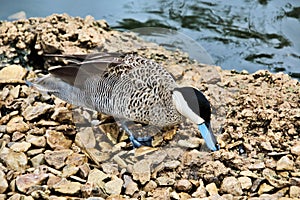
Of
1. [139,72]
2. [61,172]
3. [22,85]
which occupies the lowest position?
[61,172]

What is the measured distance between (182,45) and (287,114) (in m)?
1.47

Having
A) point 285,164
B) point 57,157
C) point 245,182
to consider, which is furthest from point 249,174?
point 57,157

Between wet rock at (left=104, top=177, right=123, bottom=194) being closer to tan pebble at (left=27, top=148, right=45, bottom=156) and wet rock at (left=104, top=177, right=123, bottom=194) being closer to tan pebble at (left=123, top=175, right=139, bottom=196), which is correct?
tan pebble at (left=123, top=175, right=139, bottom=196)

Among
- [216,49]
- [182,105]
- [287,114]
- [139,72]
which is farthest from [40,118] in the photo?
[216,49]

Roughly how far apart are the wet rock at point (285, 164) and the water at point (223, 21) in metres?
1.54

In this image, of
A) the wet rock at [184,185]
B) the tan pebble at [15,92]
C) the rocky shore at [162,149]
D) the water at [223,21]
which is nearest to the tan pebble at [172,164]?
the rocky shore at [162,149]

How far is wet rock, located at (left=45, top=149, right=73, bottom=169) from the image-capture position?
252 cm

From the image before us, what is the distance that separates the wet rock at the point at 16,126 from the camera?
277 centimetres

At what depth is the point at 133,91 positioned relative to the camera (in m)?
2.70

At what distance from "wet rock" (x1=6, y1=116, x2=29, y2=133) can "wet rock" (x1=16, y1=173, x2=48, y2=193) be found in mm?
455

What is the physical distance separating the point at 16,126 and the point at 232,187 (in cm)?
136

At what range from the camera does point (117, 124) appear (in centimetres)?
291

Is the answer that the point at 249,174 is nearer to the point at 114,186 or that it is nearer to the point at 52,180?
the point at 114,186

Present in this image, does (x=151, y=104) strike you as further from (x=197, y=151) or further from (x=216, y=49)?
(x=216, y=49)
